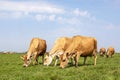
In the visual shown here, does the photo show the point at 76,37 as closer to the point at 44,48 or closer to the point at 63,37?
the point at 63,37

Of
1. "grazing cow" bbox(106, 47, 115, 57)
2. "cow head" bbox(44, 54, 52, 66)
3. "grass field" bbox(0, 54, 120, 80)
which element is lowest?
"grass field" bbox(0, 54, 120, 80)

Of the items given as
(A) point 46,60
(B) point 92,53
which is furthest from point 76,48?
(A) point 46,60

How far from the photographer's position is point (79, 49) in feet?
87.4

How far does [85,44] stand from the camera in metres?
27.3

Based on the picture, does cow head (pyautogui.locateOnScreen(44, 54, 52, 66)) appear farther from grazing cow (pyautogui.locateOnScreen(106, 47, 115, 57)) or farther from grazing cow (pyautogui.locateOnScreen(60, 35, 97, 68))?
grazing cow (pyautogui.locateOnScreen(106, 47, 115, 57))

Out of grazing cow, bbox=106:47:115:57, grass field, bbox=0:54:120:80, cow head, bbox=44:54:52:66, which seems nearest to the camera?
grass field, bbox=0:54:120:80

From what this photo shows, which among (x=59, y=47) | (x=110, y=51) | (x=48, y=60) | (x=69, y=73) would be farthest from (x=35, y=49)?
(x=110, y=51)

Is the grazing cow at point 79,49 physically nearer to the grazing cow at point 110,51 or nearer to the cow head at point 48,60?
the cow head at point 48,60

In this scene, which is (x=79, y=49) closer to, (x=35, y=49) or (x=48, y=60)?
(x=48, y=60)

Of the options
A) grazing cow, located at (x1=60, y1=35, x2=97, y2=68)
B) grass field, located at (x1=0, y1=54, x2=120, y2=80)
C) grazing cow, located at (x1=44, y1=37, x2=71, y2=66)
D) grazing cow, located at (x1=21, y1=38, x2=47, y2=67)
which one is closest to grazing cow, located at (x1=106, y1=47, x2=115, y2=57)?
grazing cow, located at (x1=21, y1=38, x2=47, y2=67)

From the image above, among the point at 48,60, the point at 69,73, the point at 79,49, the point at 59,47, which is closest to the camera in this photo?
the point at 69,73

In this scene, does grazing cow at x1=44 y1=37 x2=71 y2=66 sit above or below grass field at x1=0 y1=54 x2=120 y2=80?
above

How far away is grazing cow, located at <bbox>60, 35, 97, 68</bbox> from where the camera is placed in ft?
84.2

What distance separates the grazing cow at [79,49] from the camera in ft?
84.2
